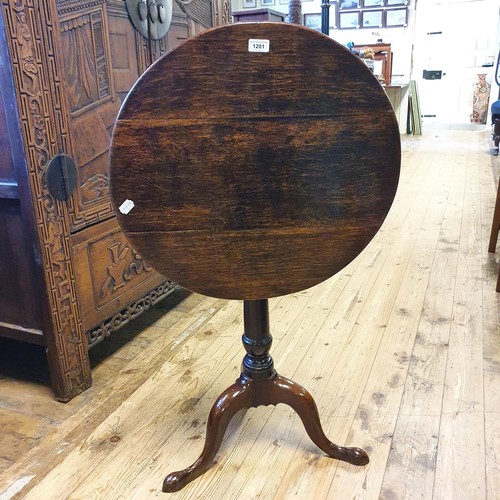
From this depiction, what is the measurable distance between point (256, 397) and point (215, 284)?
38 centimetres

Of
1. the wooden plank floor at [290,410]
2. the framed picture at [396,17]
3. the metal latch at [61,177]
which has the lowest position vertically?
the wooden plank floor at [290,410]

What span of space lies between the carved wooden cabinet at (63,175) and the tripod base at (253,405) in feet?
1.84

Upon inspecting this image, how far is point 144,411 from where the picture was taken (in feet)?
5.13

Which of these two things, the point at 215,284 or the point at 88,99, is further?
the point at 88,99

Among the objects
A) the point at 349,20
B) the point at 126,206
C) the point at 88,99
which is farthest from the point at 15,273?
the point at 349,20

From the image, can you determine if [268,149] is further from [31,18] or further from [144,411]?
[144,411]

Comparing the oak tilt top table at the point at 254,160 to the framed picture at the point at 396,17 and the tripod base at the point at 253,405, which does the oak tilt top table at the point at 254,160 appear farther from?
the framed picture at the point at 396,17

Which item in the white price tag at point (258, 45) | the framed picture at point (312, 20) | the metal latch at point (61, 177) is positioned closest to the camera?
the white price tag at point (258, 45)

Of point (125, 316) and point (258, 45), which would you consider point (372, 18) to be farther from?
point (258, 45)

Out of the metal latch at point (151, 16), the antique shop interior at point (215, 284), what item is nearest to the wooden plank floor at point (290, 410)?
the antique shop interior at point (215, 284)


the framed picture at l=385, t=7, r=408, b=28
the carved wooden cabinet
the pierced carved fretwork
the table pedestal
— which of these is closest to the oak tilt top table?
the table pedestal

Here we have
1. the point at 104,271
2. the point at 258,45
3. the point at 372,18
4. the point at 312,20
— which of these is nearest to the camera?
the point at 258,45

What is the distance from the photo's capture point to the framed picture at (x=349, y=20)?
310 inches

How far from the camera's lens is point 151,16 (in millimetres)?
1829
